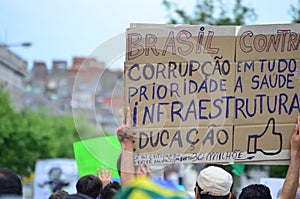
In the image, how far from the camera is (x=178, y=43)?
185 inches

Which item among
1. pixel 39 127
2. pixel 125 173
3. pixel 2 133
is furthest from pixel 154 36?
pixel 39 127

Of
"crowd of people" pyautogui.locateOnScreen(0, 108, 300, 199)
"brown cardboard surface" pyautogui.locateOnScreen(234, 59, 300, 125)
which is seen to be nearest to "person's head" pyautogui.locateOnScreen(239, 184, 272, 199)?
"crowd of people" pyautogui.locateOnScreen(0, 108, 300, 199)

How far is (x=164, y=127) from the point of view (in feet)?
15.1

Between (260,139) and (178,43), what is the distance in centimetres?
80

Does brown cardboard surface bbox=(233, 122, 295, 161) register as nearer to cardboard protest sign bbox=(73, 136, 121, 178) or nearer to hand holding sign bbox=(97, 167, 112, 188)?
cardboard protest sign bbox=(73, 136, 121, 178)

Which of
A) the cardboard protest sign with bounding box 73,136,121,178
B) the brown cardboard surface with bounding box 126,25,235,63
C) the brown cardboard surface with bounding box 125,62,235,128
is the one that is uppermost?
the brown cardboard surface with bounding box 126,25,235,63

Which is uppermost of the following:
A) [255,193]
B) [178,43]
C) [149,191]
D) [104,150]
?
[178,43]

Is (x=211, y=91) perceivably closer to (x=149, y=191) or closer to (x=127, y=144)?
(x=127, y=144)

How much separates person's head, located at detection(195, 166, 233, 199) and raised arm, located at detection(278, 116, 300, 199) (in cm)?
33

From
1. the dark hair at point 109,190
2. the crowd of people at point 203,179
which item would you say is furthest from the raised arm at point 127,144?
the dark hair at point 109,190

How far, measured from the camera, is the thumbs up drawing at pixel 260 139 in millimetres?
4691

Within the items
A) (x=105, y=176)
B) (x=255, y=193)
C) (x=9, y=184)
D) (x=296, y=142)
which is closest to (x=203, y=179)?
(x=255, y=193)

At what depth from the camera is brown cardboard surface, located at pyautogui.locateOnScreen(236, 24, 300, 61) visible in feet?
15.7

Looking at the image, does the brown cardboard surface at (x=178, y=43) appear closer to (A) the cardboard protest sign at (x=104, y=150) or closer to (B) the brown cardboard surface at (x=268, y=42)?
(B) the brown cardboard surface at (x=268, y=42)
